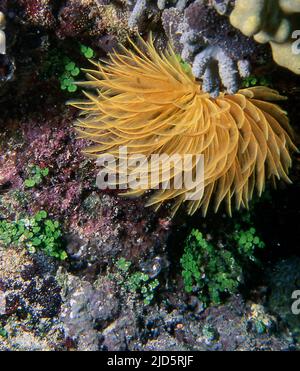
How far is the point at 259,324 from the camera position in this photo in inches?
179

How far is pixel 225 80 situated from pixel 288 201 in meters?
2.65

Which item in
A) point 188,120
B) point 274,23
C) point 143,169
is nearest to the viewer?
point 274,23

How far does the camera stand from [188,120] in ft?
9.80

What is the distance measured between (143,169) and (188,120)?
55 centimetres

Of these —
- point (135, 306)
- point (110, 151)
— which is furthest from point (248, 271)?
point (110, 151)

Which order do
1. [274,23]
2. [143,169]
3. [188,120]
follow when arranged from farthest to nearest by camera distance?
[143,169], [188,120], [274,23]

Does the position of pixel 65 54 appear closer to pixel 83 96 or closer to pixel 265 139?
pixel 83 96

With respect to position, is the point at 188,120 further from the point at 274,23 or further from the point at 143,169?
the point at 274,23

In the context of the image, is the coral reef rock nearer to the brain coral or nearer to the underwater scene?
the underwater scene

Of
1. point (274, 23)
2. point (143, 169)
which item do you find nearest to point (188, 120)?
point (143, 169)

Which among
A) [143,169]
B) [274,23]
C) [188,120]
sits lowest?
[143,169]

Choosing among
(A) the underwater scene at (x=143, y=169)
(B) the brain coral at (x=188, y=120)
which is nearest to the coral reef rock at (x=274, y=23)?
(A) the underwater scene at (x=143, y=169)

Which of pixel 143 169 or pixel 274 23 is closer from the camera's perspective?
pixel 274 23

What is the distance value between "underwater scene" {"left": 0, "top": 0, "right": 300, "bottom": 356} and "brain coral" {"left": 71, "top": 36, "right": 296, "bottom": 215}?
2 cm
